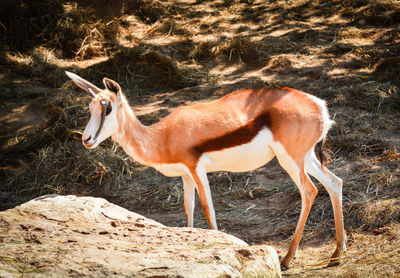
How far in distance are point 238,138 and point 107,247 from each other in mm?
2032

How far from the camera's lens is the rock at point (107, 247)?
351cm

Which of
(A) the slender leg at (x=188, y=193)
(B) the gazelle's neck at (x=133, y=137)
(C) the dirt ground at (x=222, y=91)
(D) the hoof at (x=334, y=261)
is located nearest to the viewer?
(D) the hoof at (x=334, y=261)

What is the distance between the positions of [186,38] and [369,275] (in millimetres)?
7262

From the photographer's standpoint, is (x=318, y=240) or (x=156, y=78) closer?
(x=318, y=240)

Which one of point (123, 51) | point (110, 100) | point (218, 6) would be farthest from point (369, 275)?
point (218, 6)

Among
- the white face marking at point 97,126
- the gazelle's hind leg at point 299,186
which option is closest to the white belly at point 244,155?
the gazelle's hind leg at point 299,186

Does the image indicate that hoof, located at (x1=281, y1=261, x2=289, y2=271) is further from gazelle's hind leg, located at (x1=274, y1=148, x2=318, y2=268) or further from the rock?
the rock

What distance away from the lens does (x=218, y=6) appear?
12.0m

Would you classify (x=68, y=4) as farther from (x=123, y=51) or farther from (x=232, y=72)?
(x=232, y=72)

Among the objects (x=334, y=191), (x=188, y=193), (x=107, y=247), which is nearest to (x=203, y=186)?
(x=188, y=193)

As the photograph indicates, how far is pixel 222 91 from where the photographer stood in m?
9.15

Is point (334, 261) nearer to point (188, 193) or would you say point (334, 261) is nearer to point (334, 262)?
point (334, 262)

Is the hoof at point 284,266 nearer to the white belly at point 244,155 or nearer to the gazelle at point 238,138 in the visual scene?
the gazelle at point 238,138

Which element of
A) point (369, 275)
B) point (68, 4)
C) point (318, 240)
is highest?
point (68, 4)
